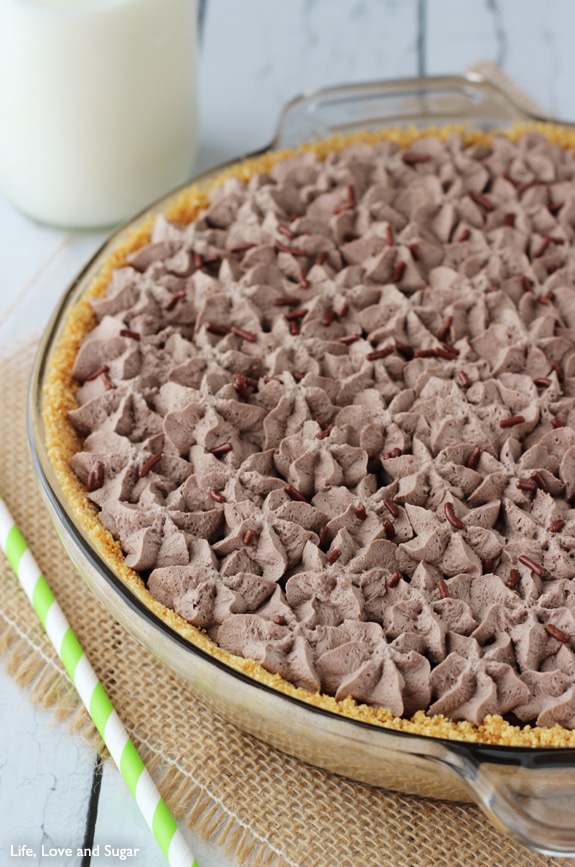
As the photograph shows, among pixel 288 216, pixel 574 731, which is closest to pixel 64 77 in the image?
pixel 288 216

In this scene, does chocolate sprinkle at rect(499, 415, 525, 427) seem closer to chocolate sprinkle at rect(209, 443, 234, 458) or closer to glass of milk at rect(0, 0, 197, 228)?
chocolate sprinkle at rect(209, 443, 234, 458)

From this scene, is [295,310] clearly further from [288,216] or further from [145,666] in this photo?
[145,666]

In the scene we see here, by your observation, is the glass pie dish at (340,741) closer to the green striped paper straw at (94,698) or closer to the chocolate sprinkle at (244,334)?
the green striped paper straw at (94,698)

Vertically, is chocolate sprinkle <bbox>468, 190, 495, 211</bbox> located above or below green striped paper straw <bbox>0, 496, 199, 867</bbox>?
above

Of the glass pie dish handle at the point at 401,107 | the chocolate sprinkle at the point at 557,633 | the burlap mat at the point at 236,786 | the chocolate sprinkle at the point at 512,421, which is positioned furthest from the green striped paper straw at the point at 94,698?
the glass pie dish handle at the point at 401,107

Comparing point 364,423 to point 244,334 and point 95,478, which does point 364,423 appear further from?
point 95,478

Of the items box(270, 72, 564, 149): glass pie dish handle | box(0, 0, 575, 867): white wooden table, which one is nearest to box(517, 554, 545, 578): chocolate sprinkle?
box(270, 72, 564, 149): glass pie dish handle
